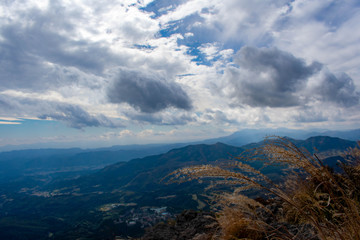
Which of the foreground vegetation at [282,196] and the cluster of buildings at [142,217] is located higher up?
the foreground vegetation at [282,196]

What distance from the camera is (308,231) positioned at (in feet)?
11.9

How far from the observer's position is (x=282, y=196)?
6.60ft

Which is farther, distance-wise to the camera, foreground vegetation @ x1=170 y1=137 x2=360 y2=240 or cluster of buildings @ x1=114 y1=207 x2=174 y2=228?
cluster of buildings @ x1=114 y1=207 x2=174 y2=228

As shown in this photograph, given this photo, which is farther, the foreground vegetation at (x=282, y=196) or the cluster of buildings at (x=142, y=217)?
the cluster of buildings at (x=142, y=217)

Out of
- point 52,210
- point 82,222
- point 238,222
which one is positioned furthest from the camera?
point 52,210

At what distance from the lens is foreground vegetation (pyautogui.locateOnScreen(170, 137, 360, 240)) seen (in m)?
1.88

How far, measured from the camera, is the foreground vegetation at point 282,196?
1.88 meters

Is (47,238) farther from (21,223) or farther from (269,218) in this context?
(269,218)

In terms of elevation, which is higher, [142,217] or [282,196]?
[282,196]

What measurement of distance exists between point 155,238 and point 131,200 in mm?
215530

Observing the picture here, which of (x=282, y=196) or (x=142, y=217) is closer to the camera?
(x=282, y=196)

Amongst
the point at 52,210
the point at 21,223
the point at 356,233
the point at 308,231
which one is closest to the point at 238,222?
the point at 308,231

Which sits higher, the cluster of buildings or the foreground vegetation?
the foreground vegetation

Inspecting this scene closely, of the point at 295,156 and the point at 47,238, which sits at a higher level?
the point at 295,156
